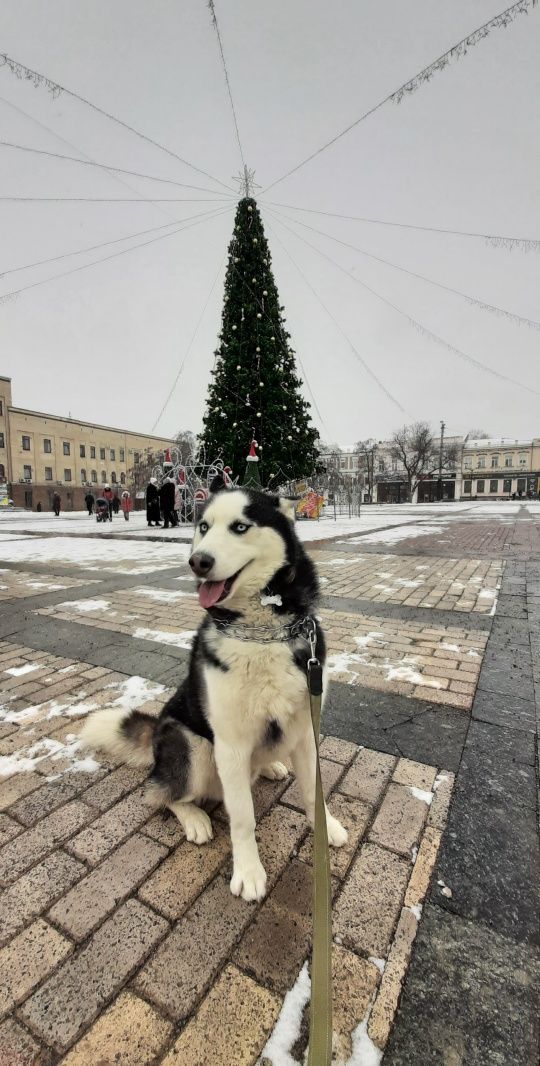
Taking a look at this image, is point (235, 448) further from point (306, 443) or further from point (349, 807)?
point (349, 807)

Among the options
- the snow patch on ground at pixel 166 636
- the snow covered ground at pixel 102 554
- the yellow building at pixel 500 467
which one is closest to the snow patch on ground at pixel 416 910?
the snow patch on ground at pixel 166 636

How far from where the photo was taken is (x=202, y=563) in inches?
60.1

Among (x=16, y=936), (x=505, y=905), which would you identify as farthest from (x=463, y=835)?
(x=16, y=936)

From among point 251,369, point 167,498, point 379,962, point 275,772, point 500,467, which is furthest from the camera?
point 500,467

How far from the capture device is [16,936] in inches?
53.0

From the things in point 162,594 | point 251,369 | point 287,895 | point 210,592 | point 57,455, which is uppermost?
point 57,455

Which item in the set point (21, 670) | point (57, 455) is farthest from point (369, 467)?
point (21, 670)

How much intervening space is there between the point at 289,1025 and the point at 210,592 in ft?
3.98

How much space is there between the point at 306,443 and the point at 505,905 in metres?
16.6

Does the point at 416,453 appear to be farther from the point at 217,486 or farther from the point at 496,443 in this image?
the point at 217,486

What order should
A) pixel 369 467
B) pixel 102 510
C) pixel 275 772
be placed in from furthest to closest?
pixel 369 467
pixel 102 510
pixel 275 772

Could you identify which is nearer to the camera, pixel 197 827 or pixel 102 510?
pixel 197 827

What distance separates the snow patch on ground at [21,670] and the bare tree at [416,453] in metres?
58.5

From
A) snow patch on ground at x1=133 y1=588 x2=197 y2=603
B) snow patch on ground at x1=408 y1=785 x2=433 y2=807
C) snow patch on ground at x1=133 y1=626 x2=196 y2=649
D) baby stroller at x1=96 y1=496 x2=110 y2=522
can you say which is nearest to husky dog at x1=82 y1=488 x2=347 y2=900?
snow patch on ground at x1=408 y1=785 x2=433 y2=807
